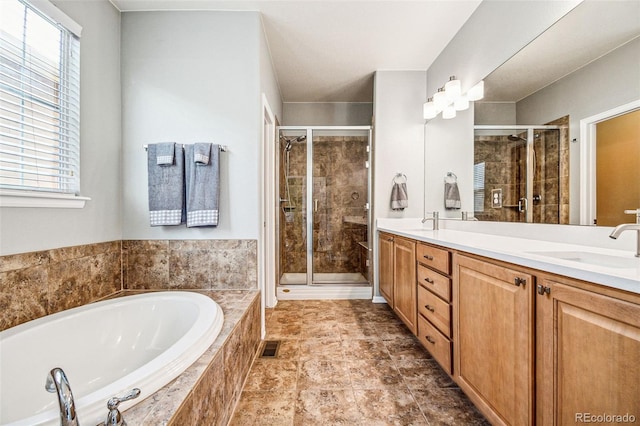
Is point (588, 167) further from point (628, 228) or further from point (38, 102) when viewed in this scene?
point (38, 102)

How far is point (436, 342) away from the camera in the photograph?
64.1 inches

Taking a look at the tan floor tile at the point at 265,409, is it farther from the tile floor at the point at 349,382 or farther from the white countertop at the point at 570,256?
the white countertop at the point at 570,256

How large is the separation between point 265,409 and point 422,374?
0.97 metres

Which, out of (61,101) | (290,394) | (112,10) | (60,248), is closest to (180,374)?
(290,394)

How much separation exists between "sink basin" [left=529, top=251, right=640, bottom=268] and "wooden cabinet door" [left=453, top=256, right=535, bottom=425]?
312 mm

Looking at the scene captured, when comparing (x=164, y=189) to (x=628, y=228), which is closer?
(x=628, y=228)

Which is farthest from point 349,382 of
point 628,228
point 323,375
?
point 628,228

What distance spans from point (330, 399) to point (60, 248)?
5.60ft

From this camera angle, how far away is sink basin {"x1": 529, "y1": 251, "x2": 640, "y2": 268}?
1.00 m

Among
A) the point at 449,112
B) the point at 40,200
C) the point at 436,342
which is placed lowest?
the point at 436,342

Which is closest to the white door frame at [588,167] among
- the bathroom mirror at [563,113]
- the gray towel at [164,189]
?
the bathroom mirror at [563,113]

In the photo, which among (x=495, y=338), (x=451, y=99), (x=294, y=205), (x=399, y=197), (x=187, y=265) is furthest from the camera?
(x=294, y=205)

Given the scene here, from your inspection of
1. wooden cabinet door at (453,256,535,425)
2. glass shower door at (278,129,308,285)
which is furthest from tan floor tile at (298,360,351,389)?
glass shower door at (278,129,308,285)

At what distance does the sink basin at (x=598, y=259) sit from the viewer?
3.27ft
